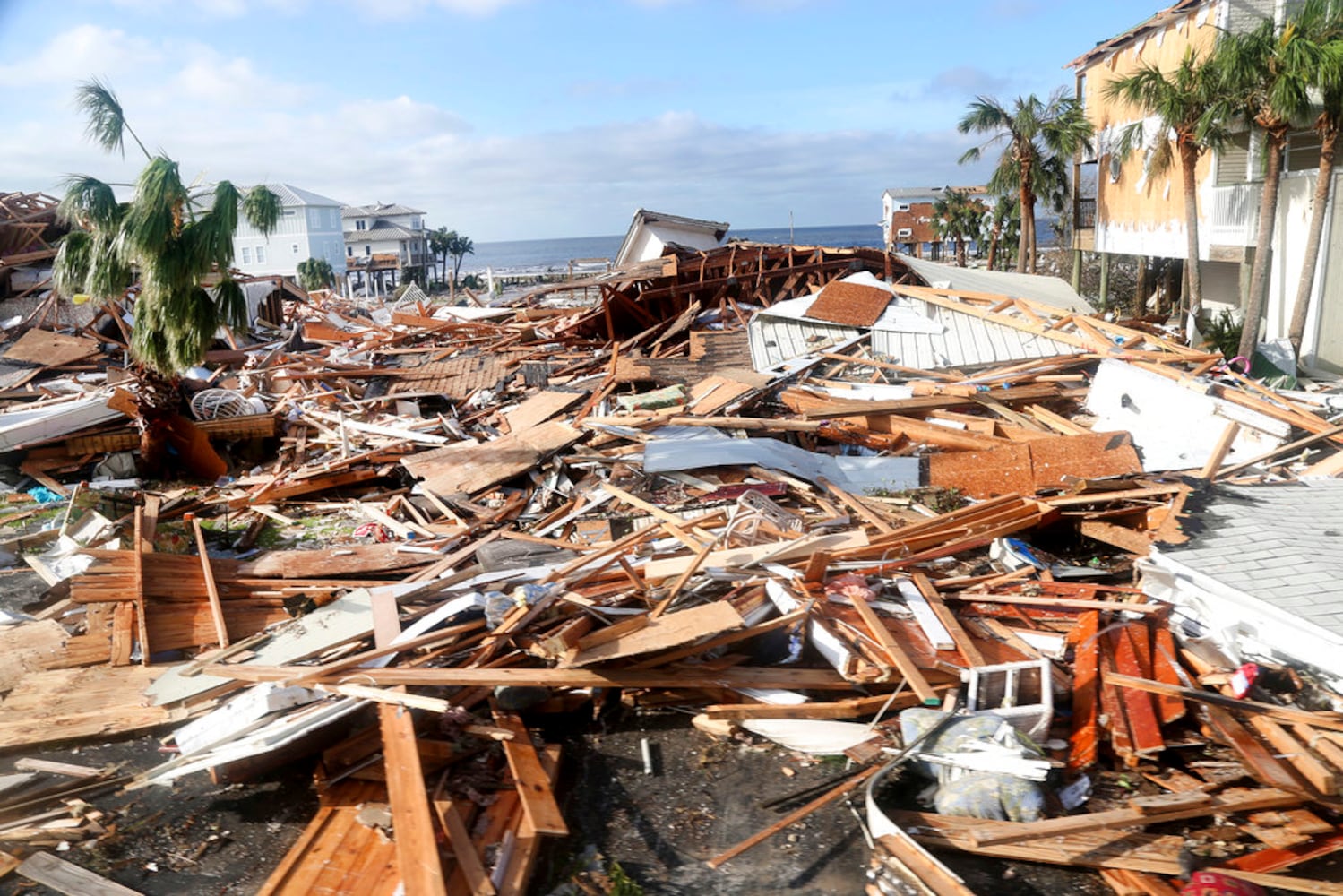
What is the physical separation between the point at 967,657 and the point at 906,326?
8843 mm

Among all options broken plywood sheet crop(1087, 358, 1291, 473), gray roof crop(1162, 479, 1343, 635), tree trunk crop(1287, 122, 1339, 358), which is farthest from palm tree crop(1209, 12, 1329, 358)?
gray roof crop(1162, 479, 1343, 635)

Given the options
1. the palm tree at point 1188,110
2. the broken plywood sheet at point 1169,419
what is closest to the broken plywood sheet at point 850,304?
the broken plywood sheet at point 1169,419

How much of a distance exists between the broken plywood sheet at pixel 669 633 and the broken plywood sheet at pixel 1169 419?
539 centimetres

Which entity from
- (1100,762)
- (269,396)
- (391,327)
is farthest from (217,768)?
(391,327)

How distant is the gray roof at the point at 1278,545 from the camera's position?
19.0ft

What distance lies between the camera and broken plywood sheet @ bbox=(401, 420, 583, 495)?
10.0m

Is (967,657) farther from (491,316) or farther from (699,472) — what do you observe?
(491,316)

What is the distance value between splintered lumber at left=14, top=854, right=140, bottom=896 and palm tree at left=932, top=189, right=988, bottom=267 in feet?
161

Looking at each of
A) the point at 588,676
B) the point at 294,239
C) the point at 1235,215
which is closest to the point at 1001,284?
the point at 1235,215

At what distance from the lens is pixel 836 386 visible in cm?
1218

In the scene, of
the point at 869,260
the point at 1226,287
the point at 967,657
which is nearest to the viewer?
the point at 967,657

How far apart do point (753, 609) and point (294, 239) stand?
7304cm

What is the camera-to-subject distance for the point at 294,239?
7050 cm

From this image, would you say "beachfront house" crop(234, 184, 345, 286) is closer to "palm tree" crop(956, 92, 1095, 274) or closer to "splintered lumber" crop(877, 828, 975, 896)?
"palm tree" crop(956, 92, 1095, 274)
